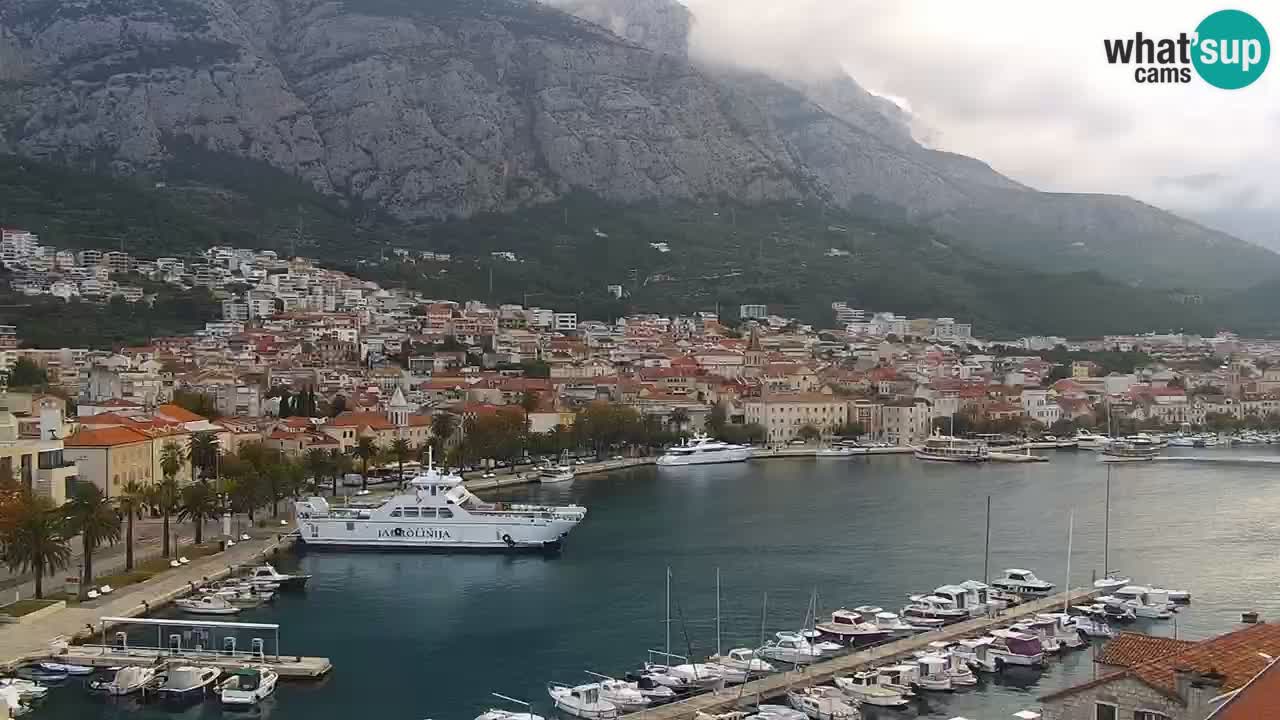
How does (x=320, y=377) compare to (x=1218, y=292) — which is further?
(x=1218, y=292)

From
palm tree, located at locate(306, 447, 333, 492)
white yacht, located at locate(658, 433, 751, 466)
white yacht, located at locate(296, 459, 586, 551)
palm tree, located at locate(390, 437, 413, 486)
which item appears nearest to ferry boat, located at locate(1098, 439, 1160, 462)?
white yacht, located at locate(658, 433, 751, 466)

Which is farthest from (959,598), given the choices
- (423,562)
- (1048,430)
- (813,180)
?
(813,180)

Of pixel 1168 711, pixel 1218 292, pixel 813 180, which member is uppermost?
pixel 813 180

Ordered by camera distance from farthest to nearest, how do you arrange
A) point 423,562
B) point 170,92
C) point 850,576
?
point 170,92 → point 423,562 → point 850,576

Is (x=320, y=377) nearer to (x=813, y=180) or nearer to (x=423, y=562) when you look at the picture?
(x=423, y=562)

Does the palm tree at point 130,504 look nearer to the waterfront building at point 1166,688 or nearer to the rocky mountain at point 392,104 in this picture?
the waterfront building at point 1166,688

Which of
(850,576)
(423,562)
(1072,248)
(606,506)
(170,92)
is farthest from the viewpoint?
(1072,248)

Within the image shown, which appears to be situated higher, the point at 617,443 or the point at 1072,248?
the point at 1072,248
